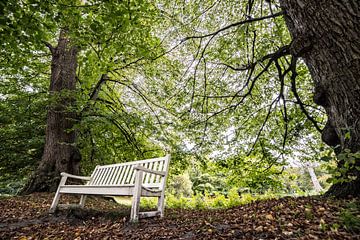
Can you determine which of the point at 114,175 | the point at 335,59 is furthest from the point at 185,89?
the point at 335,59

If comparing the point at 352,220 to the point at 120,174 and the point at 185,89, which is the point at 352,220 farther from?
the point at 185,89

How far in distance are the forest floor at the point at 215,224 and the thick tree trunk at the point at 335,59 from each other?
56 centimetres

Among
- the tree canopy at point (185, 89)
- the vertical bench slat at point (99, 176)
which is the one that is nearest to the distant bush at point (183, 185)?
the tree canopy at point (185, 89)

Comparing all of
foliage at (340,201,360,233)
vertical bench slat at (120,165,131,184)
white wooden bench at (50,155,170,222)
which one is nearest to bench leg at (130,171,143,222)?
white wooden bench at (50,155,170,222)

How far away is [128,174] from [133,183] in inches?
19.6

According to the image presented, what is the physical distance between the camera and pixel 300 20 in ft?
8.39

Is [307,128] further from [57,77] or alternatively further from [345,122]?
[57,77]

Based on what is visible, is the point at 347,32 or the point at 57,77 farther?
the point at 57,77

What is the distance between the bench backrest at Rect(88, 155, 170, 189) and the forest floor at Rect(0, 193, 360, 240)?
60cm

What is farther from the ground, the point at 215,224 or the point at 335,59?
the point at 335,59

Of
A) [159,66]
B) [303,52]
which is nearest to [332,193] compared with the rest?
[303,52]

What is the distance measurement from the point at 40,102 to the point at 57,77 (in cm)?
95

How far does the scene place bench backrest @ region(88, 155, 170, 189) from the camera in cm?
379

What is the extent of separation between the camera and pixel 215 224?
98.2 inches
